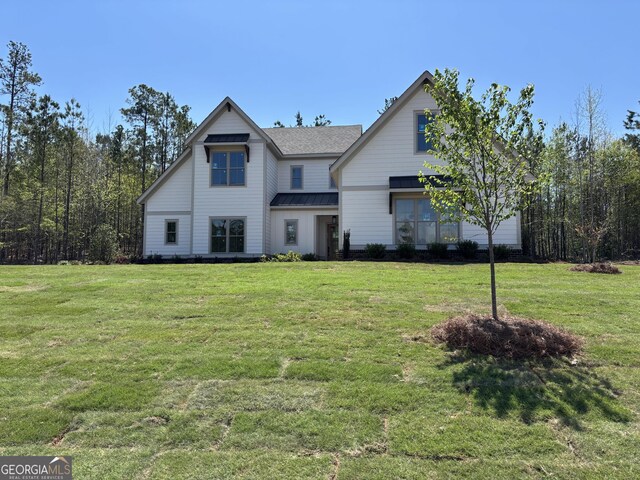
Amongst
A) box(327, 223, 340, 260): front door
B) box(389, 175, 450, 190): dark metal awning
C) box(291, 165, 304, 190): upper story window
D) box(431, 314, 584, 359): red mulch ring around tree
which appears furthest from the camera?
box(291, 165, 304, 190): upper story window

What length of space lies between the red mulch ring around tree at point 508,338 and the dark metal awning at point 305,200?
15.6 metres

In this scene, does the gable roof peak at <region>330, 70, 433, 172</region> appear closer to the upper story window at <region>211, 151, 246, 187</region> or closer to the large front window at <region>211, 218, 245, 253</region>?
the upper story window at <region>211, 151, 246, 187</region>

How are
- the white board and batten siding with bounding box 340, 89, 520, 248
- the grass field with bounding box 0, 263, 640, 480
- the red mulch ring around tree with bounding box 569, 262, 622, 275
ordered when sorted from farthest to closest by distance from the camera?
1. the white board and batten siding with bounding box 340, 89, 520, 248
2. the red mulch ring around tree with bounding box 569, 262, 622, 275
3. the grass field with bounding box 0, 263, 640, 480

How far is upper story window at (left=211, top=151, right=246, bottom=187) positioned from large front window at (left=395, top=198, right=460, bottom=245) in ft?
27.7

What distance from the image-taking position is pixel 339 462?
2.82 meters

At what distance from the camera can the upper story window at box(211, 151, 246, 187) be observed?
20.9 meters

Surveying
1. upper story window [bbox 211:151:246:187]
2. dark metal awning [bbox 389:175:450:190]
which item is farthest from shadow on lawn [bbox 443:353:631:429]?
upper story window [bbox 211:151:246:187]

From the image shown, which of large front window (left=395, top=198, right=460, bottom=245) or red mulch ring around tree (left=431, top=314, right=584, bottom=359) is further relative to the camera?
large front window (left=395, top=198, right=460, bottom=245)

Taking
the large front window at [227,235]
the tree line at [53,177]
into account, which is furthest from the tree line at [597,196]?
the tree line at [53,177]

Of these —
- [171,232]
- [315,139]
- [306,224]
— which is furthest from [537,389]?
[315,139]

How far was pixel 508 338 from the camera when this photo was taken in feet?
16.6

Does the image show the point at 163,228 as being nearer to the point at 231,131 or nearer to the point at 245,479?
the point at 231,131

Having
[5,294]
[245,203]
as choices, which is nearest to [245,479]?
[5,294]

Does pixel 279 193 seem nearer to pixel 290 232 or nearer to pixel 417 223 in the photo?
pixel 290 232
